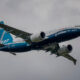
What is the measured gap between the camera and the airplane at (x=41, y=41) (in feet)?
225

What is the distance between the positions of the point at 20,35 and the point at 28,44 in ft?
8.72

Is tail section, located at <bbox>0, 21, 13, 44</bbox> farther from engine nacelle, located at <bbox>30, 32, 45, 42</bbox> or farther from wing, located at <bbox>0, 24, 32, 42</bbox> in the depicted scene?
engine nacelle, located at <bbox>30, 32, 45, 42</bbox>

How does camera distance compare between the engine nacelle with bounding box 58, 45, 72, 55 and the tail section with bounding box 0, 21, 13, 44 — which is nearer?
the engine nacelle with bounding box 58, 45, 72, 55

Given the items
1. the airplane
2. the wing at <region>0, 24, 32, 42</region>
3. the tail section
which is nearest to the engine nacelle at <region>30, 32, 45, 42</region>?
the airplane

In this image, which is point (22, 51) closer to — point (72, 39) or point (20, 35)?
point (20, 35)

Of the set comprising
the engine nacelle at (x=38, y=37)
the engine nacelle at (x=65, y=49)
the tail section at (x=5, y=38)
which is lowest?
the engine nacelle at (x=65, y=49)

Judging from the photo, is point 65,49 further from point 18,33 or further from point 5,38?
point 5,38

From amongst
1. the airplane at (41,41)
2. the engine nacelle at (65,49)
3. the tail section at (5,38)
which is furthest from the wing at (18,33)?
the engine nacelle at (65,49)

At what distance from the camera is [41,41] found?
69.5 m

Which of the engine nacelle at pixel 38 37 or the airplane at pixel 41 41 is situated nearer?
the airplane at pixel 41 41

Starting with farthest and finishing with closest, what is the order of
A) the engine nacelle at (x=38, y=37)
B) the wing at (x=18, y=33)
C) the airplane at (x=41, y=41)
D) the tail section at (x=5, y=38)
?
the tail section at (x=5, y=38) < the wing at (x=18, y=33) < the engine nacelle at (x=38, y=37) < the airplane at (x=41, y=41)

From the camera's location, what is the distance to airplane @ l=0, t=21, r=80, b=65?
225 feet

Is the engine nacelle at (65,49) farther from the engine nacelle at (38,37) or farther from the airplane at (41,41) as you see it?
the engine nacelle at (38,37)

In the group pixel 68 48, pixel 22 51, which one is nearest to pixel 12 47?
pixel 22 51
